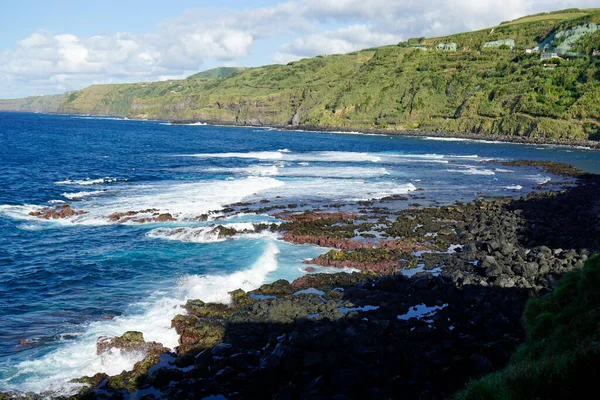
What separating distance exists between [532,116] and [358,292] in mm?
115661

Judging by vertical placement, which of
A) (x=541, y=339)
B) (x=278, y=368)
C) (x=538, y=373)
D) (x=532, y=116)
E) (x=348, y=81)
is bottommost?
(x=278, y=368)

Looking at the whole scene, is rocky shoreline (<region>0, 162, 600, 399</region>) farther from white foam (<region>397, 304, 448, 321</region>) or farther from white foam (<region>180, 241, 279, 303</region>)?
white foam (<region>180, 241, 279, 303</region>)

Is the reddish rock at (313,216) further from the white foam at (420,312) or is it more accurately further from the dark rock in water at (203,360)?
the dark rock in water at (203,360)

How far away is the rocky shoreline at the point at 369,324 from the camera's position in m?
12.6

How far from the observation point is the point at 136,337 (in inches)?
592

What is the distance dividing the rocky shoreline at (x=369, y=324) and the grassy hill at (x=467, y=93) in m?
100.0

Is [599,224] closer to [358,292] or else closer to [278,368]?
[358,292]

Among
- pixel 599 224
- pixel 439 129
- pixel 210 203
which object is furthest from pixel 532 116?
pixel 210 203

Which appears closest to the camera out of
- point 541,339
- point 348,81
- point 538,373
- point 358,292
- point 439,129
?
point 538,373

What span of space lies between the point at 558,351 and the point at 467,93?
141 m

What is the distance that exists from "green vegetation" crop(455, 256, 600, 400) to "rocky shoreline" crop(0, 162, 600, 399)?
1.76 m

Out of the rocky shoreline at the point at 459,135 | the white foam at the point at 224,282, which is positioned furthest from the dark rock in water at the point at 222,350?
the rocky shoreline at the point at 459,135

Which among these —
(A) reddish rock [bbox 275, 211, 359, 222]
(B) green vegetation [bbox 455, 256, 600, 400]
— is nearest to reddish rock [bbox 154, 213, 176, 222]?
(A) reddish rock [bbox 275, 211, 359, 222]

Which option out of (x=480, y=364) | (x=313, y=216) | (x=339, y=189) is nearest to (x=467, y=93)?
(x=339, y=189)
